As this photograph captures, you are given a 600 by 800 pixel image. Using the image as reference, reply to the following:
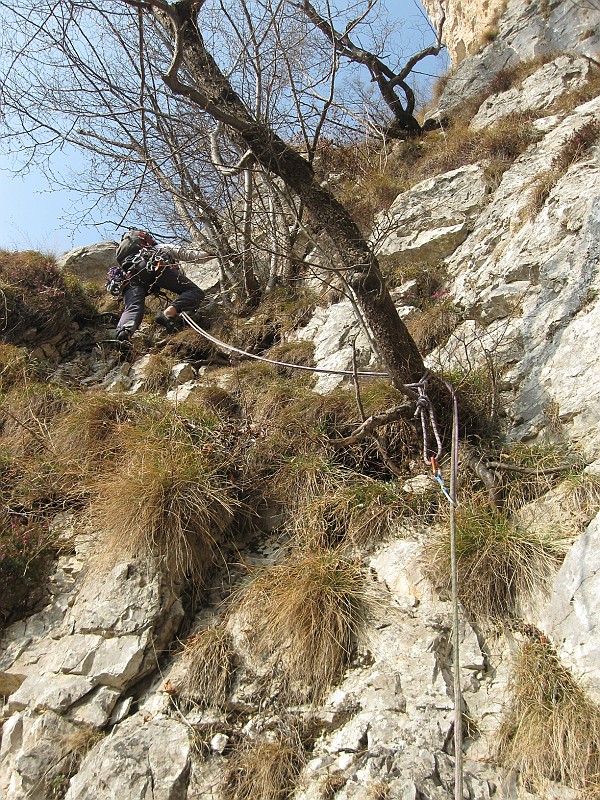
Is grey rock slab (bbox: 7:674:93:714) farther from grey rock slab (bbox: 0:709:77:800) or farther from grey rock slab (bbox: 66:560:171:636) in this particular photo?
grey rock slab (bbox: 66:560:171:636)

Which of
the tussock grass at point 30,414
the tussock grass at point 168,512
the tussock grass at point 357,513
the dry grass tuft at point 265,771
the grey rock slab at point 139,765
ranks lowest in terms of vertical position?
the dry grass tuft at point 265,771

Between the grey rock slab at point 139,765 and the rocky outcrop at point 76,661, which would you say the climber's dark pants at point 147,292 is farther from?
the grey rock slab at point 139,765

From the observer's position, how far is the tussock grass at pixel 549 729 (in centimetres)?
A: 202

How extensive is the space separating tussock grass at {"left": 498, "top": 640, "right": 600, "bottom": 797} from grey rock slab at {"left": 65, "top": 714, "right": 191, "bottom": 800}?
1.47 meters

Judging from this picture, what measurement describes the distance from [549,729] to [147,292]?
601 cm

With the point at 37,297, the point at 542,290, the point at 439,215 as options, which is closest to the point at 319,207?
the point at 542,290

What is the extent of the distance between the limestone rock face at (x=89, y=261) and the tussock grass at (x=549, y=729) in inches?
326

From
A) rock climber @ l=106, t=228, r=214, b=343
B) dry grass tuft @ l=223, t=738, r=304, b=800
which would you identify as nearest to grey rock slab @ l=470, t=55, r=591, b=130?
rock climber @ l=106, t=228, r=214, b=343

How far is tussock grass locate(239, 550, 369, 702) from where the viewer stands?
2.68 m

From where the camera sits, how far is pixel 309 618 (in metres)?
2.79

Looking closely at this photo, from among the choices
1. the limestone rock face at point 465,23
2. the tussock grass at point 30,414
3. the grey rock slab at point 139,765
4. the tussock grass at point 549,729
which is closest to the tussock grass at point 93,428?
the tussock grass at point 30,414

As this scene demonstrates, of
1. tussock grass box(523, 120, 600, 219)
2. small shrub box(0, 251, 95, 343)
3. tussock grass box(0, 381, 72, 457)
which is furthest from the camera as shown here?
small shrub box(0, 251, 95, 343)

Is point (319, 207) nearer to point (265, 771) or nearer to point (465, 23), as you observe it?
point (265, 771)

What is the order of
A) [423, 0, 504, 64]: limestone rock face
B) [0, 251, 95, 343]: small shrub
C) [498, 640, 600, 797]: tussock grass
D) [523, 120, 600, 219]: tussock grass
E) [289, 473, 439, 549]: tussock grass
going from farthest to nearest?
[423, 0, 504, 64]: limestone rock face
[0, 251, 95, 343]: small shrub
[523, 120, 600, 219]: tussock grass
[289, 473, 439, 549]: tussock grass
[498, 640, 600, 797]: tussock grass
